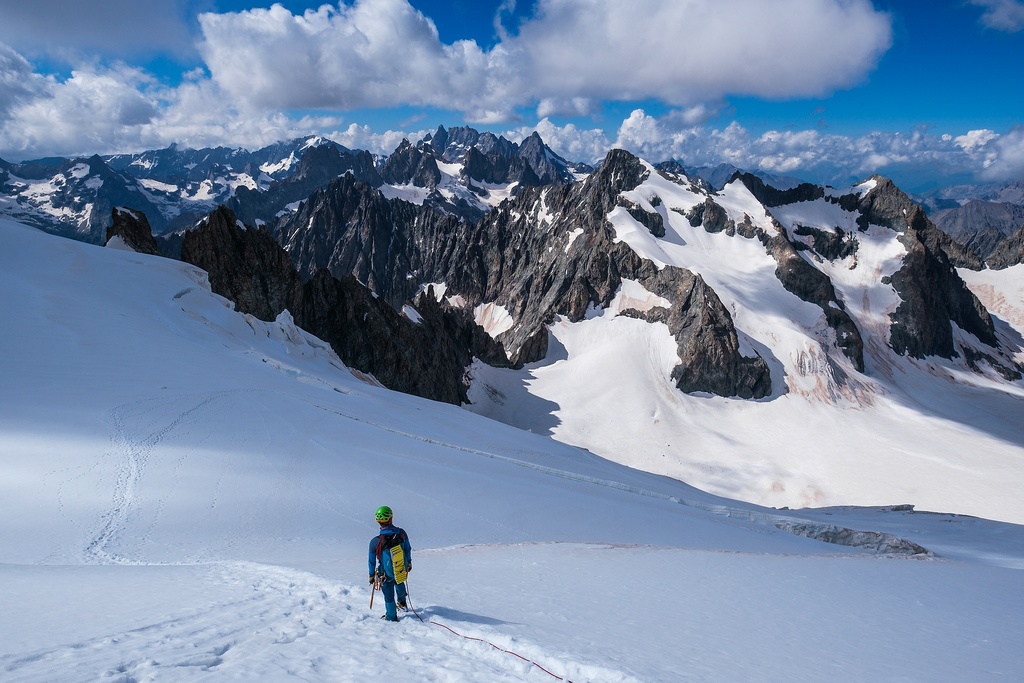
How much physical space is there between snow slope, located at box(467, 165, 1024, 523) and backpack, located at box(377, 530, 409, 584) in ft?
167

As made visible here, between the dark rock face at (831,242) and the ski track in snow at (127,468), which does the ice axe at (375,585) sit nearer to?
the ski track in snow at (127,468)

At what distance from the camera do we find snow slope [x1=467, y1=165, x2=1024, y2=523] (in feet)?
177

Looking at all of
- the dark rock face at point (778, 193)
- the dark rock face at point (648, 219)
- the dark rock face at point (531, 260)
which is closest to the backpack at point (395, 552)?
the dark rock face at point (531, 260)

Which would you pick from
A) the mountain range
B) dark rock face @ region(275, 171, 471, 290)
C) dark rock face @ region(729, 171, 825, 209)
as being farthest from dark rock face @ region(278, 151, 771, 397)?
dark rock face @ region(729, 171, 825, 209)

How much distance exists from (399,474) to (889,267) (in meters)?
102

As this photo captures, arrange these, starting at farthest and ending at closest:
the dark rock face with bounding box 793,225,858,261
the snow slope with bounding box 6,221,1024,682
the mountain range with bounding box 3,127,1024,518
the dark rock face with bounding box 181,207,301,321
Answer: the dark rock face with bounding box 793,225,858,261 → the mountain range with bounding box 3,127,1024,518 → the dark rock face with bounding box 181,207,301,321 → the snow slope with bounding box 6,221,1024,682

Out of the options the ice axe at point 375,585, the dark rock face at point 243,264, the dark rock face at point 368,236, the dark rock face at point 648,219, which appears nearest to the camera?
the ice axe at point 375,585

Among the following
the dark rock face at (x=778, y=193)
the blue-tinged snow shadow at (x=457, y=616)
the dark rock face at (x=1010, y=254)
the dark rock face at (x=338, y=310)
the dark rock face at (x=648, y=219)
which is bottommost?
the blue-tinged snow shadow at (x=457, y=616)

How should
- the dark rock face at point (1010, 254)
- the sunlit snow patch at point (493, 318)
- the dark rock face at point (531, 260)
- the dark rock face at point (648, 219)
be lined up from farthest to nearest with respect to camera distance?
the dark rock face at point (1010, 254) → the sunlit snow patch at point (493, 318) → the dark rock face at point (648, 219) → the dark rock face at point (531, 260)

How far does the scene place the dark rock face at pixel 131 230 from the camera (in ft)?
153

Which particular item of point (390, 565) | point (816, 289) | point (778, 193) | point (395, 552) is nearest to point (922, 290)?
point (816, 289)

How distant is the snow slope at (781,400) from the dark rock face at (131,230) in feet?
135

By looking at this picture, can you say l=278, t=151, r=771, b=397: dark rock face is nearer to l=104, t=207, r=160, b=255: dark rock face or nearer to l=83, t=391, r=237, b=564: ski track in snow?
l=104, t=207, r=160, b=255: dark rock face

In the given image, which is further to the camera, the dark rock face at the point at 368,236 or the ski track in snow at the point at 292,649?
the dark rock face at the point at 368,236
